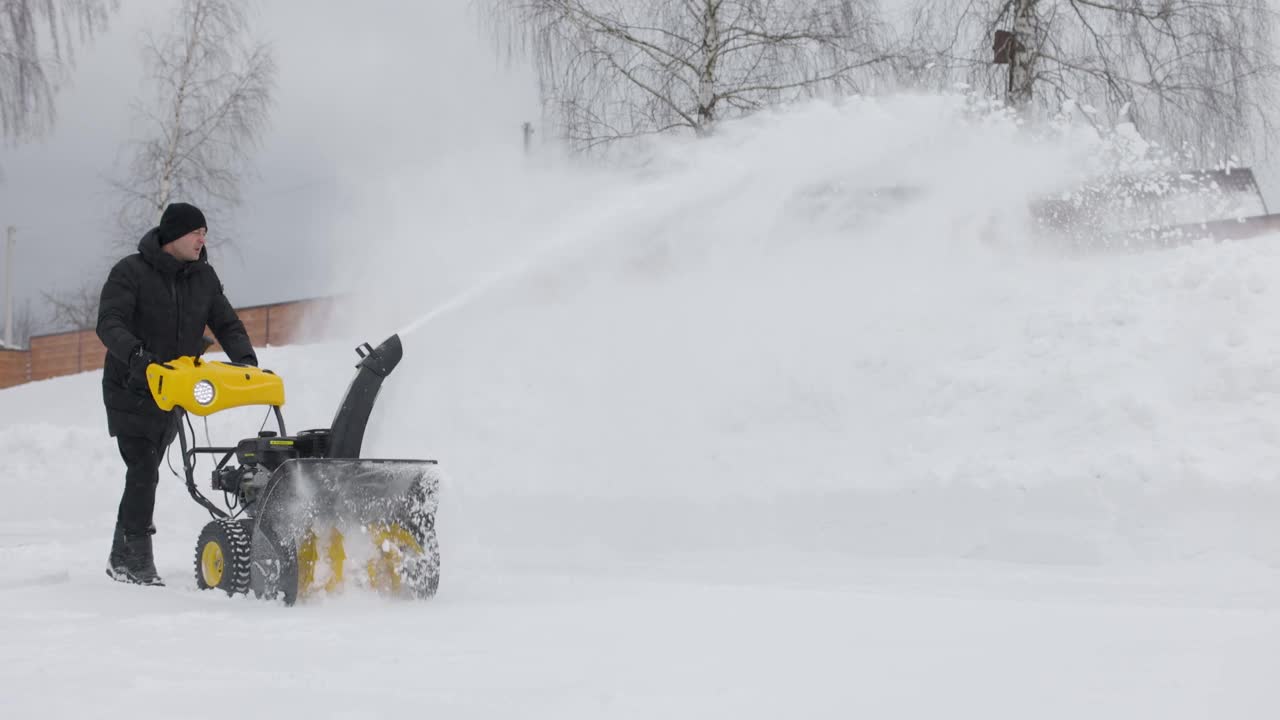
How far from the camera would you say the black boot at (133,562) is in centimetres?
430

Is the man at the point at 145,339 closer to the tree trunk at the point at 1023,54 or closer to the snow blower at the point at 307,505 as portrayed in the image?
the snow blower at the point at 307,505

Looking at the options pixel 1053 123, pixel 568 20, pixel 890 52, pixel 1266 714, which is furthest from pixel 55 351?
pixel 1266 714

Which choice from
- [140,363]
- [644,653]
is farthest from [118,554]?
[644,653]

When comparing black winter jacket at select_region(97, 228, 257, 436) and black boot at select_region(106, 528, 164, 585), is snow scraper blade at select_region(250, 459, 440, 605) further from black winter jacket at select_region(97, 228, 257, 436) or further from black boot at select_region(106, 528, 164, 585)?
black winter jacket at select_region(97, 228, 257, 436)

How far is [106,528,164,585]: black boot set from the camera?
4305 millimetres

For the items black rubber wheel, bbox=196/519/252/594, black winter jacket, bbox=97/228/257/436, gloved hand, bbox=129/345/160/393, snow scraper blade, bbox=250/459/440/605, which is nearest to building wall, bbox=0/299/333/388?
black winter jacket, bbox=97/228/257/436

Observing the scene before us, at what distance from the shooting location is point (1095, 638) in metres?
3.36

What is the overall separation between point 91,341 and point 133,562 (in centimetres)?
2297

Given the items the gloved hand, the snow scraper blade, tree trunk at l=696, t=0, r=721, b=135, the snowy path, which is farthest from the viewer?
tree trunk at l=696, t=0, r=721, b=135

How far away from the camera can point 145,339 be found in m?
4.43

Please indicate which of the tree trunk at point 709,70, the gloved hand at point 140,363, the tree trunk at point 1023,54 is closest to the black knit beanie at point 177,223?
the gloved hand at point 140,363

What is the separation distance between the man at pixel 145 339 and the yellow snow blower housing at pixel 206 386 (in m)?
0.33

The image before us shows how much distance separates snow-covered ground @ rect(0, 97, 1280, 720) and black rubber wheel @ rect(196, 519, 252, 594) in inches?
3.9

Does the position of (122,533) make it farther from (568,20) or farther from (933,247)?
(568,20)
